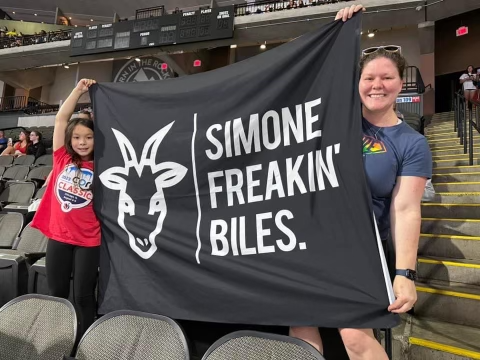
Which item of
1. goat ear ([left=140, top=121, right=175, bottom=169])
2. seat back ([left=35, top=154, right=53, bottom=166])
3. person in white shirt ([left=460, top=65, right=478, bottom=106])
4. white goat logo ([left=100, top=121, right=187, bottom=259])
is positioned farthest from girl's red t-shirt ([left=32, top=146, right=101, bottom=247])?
person in white shirt ([left=460, top=65, right=478, bottom=106])

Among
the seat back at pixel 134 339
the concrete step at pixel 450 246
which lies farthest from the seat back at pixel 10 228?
the concrete step at pixel 450 246

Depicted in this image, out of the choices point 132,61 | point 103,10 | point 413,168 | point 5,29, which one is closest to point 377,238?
point 413,168

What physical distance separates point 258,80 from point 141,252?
101 centimetres

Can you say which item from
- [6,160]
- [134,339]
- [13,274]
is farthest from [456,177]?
[6,160]

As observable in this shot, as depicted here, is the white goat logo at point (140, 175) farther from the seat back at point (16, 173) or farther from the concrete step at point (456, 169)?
the seat back at point (16, 173)

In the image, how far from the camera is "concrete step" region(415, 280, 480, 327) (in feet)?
6.08

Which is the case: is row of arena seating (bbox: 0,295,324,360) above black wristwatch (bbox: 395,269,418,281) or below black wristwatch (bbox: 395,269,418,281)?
below

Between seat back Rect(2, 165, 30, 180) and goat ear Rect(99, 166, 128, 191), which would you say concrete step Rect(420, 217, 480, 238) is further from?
seat back Rect(2, 165, 30, 180)

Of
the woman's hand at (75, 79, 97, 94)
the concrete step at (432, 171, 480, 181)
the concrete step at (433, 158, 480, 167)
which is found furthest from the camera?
the concrete step at (433, 158, 480, 167)

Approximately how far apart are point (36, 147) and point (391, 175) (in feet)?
26.1

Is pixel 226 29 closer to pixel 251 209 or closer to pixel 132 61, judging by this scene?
pixel 132 61

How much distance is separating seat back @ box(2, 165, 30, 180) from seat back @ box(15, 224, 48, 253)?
10.7 ft

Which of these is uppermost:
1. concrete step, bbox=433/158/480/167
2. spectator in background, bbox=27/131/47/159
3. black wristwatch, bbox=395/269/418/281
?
spectator in background, bbox=27/131/47/159

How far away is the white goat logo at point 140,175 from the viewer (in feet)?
5.56
